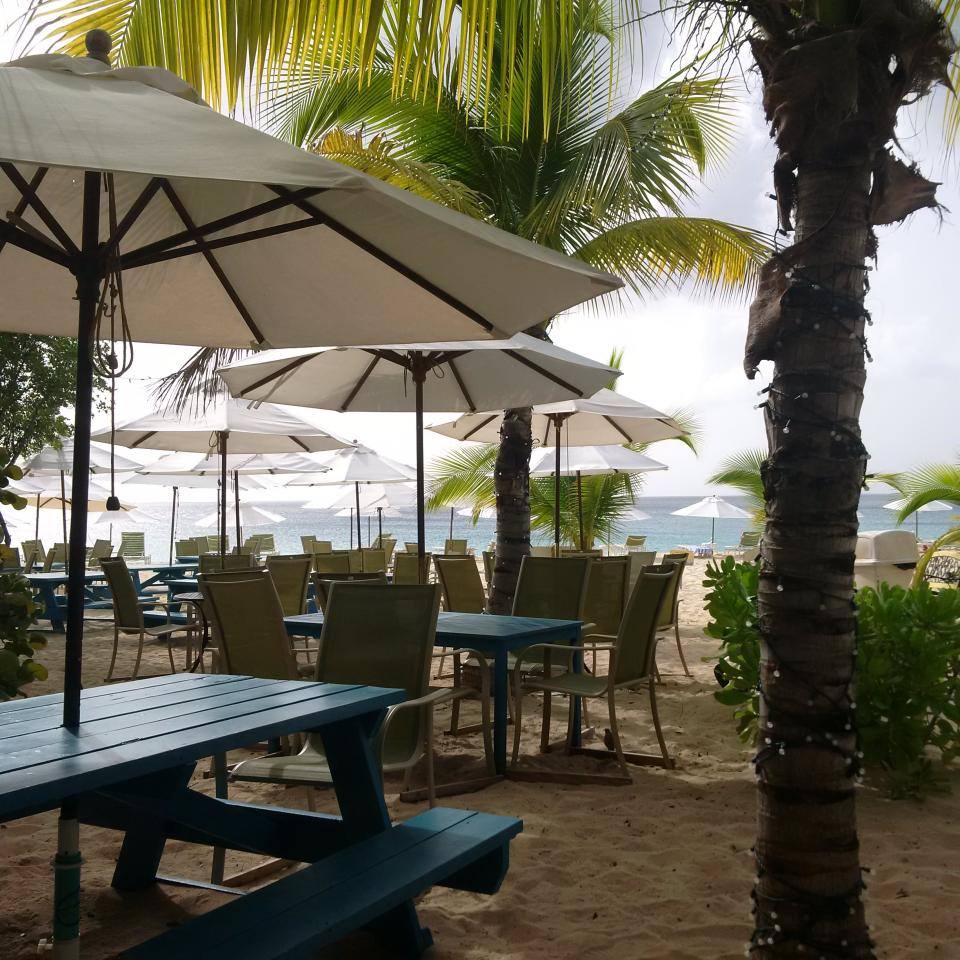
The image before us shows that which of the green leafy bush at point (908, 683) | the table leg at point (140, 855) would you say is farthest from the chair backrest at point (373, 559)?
the table leg at point (140, 855)

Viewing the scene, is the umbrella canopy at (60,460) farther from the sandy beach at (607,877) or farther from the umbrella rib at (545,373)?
the sandy beach at (607,877)

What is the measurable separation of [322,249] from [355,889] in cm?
234

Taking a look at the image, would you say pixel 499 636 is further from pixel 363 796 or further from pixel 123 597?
pixel 123 597

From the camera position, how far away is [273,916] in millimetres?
2156

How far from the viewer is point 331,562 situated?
7.66m

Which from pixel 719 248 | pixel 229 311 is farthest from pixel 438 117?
pixel 229 311

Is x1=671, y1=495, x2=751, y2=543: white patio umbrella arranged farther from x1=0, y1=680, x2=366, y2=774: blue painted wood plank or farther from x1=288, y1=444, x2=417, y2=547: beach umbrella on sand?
x1=0, y1=680, x2=366, y2=774: blue painted wood plank

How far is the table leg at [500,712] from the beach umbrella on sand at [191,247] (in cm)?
173

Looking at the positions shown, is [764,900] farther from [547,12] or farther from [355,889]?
[547,12]

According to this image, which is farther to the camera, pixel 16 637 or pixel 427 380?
pixel 427 380

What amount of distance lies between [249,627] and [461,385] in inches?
130

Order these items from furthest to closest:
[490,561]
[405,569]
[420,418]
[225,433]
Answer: [225,433]
[490,561]
[405,569]
[420,418]

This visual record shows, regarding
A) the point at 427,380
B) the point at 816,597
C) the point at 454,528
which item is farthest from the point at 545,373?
the point at 454,528

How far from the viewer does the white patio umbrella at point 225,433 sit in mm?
9016
